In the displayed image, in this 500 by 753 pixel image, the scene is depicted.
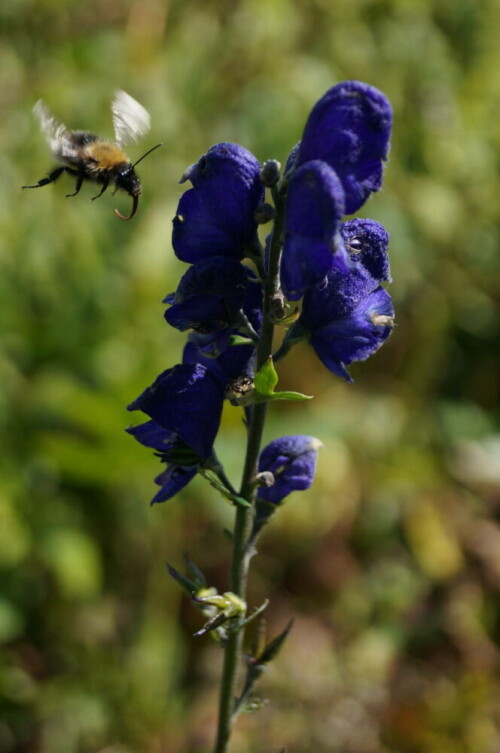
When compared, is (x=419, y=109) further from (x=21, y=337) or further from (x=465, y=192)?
(x=21, y=337)

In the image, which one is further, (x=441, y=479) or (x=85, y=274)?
(x=441, y=479)

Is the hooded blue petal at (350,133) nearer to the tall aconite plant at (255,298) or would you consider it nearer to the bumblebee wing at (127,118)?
the tall aconite plant at (255,298)

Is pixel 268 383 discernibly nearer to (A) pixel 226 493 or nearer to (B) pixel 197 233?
(A) pixel 226 493

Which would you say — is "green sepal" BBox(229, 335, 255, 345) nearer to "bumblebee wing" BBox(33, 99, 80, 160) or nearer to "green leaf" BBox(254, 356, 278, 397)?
"green leaf" BBox(254, 356, 278, 397)

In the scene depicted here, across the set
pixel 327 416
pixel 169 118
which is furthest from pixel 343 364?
pixel 169 118

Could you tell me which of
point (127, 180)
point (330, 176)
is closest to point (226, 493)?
point (330, 176)

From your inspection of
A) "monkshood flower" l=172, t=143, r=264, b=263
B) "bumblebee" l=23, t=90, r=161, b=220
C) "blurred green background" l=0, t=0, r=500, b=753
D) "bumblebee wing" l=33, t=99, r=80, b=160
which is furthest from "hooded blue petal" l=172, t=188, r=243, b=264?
"blurred green background" l=0, t=0, r=500, b=753
